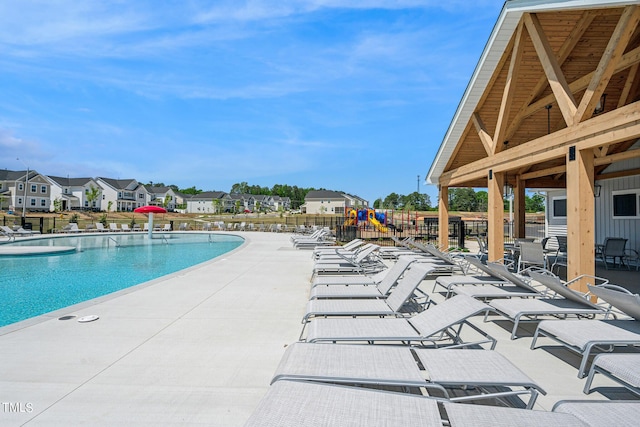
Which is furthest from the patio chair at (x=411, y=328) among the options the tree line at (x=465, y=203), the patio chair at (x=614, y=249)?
the tree line at (x=465, y=203)

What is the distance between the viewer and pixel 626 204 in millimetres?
11703

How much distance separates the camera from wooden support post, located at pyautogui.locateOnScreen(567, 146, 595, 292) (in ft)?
19.3

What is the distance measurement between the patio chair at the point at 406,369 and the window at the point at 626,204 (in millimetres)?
12001

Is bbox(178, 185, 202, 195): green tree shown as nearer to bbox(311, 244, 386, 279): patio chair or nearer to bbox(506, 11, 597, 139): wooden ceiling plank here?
bbox(311, 244, 386, 279): patio chair

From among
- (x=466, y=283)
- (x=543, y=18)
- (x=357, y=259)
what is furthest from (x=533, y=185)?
(x=466, y=283)

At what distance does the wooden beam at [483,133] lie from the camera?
9.41 meters

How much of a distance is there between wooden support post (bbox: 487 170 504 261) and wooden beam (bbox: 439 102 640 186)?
0.40 m

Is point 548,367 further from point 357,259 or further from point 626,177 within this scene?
point 626,177

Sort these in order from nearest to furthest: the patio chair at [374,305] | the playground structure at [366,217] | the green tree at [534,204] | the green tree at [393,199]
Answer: the patio chair at [374,305], the playground structure at [366,217], the green tree at [534,204], the green tree at [393,199]

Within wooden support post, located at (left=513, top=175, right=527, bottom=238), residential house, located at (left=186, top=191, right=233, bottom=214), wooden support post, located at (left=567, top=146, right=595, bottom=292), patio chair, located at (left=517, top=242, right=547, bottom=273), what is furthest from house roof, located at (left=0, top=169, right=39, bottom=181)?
wooden support post, located at (left=567, top=146, right=595, bottom=292)

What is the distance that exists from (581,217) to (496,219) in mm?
3101

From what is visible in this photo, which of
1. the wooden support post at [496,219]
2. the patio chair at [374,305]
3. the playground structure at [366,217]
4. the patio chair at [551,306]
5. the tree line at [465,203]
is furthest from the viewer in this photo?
the tree line at [465,203]

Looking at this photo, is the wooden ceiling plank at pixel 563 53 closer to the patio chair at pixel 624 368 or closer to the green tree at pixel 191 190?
the patio chair at pixel 624 368

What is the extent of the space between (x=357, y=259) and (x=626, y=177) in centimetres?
955
